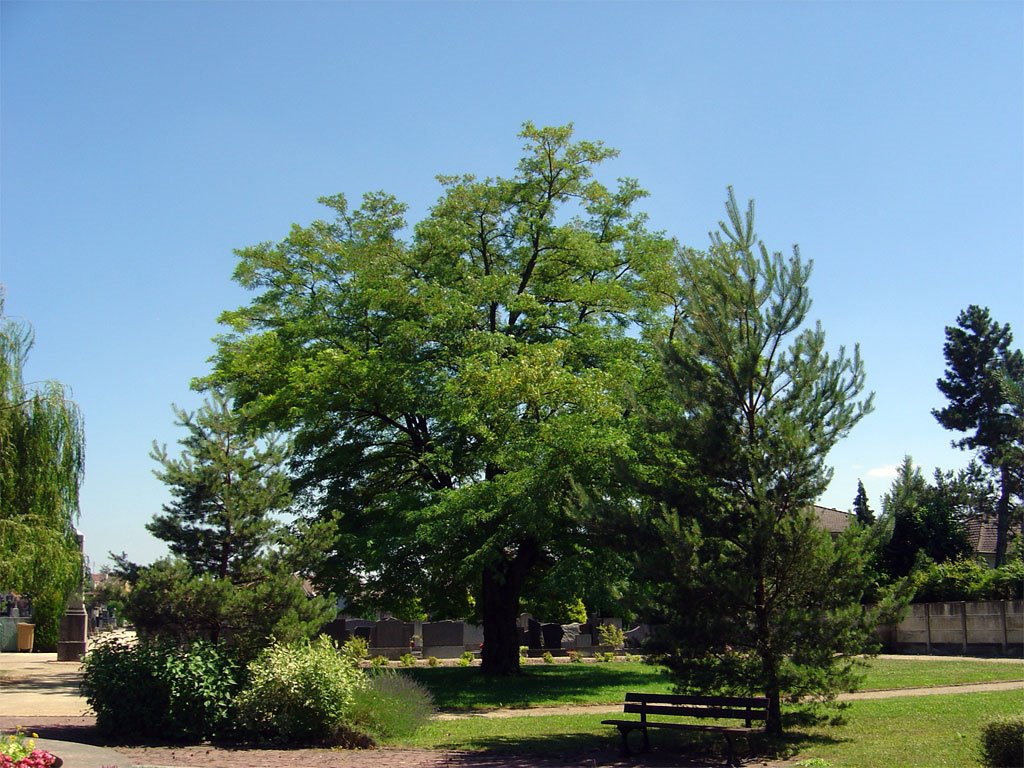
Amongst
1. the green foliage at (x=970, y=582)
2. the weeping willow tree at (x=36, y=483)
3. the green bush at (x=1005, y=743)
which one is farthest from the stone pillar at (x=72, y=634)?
the green bush at (x=1005, y=743)

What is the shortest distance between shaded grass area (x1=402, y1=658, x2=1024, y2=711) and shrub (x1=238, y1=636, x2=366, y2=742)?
5869 millimetres

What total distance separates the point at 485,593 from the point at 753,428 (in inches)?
538

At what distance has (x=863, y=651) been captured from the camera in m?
13.5

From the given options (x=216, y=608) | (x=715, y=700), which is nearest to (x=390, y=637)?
(x=216, y=608)

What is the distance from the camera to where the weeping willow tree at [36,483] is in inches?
971

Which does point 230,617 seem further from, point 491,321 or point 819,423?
point 491,321

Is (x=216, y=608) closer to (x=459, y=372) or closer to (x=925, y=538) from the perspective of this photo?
(x=459, y=372)

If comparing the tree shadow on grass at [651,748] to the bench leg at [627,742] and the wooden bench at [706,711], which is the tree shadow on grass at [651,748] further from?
the wooden bench at [706,711]

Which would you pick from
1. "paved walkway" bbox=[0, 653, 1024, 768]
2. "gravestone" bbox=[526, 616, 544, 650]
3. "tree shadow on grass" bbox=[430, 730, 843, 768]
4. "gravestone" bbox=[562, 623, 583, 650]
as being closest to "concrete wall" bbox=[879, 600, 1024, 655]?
A: "gravestone" bbox=[562, 623, 583, 650]

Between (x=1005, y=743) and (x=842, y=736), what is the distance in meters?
4.29

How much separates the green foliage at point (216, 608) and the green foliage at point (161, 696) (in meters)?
0.72

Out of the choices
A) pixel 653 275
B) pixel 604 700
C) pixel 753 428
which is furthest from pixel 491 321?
pixel 753 428

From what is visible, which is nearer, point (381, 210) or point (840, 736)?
point (840, 736)

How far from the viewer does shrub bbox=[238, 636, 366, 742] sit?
551 inches
